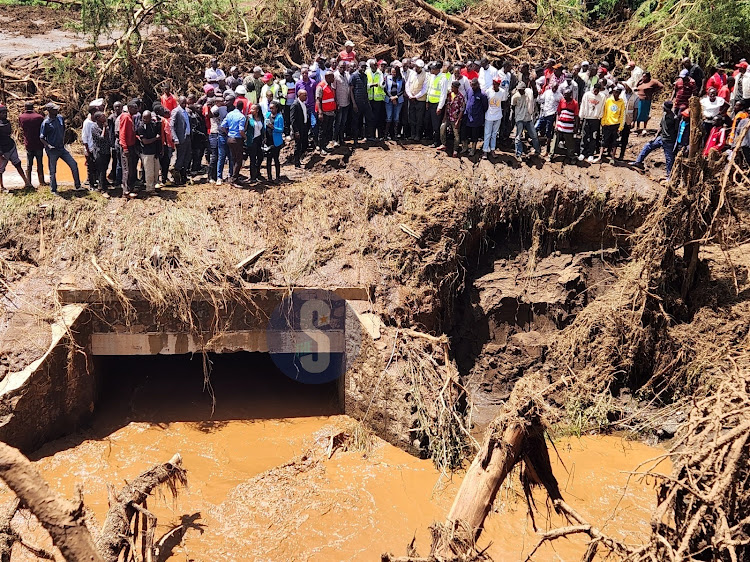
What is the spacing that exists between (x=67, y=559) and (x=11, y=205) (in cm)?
873

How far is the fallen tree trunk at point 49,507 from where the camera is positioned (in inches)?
150

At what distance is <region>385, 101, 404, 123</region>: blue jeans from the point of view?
44.3 feet

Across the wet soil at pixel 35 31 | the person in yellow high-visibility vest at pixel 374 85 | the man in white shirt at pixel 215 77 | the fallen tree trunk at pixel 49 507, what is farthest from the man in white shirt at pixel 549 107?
the fallen tree trunk at pixel 49 507

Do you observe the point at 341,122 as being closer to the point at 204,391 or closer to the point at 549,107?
the point at 549,107

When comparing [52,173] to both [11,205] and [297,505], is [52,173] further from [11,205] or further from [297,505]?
[297,505]

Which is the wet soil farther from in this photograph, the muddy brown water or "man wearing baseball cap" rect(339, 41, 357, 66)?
the muddy brown water

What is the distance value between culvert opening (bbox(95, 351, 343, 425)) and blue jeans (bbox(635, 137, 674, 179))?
6.51m

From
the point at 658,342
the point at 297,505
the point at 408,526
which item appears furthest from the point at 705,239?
the point at 297,505

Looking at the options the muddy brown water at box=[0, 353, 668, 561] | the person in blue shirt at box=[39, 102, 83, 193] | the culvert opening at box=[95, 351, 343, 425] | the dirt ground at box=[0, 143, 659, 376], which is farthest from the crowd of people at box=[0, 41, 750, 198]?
the muddy brown water at box=[0, 353, 668, 561]

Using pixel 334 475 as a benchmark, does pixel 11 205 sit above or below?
above

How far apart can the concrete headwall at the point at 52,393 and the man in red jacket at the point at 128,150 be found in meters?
2.28

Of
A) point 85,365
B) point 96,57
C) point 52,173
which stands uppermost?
point 96,57

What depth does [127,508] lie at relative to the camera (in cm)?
697

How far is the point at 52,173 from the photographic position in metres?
11.7
